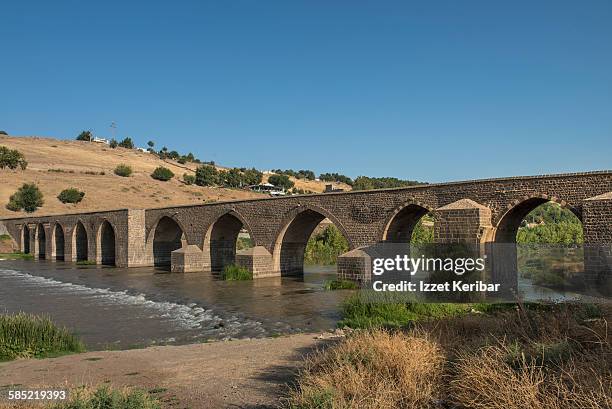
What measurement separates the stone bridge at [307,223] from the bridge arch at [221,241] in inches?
2.5

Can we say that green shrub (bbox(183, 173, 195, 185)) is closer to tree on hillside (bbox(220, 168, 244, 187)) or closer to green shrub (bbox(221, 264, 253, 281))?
tree on hillside (bbox(220, 168, 244, 187))

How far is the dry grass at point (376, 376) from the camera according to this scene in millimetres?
5246

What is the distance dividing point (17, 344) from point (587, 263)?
50.5 ft

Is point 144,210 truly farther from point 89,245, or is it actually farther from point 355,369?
point 355,369

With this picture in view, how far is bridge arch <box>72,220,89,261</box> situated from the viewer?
43344 mm

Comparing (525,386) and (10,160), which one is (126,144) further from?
(525,386)

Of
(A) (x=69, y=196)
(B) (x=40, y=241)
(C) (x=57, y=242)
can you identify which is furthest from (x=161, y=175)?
(C) (x=57, y=242)

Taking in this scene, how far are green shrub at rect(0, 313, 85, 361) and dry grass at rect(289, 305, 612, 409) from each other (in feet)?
21.3

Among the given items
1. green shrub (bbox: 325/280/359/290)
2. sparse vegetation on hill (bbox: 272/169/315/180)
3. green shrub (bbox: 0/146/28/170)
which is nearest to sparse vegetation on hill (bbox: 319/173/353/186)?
sparse vegetation on hill (bbox: 272/169/315/180)

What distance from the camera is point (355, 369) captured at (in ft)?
20.7

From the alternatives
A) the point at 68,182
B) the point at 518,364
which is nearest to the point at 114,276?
the point at 518,364

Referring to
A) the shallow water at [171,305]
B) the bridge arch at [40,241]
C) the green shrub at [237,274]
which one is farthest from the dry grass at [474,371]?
the bridge arch at [40,241]

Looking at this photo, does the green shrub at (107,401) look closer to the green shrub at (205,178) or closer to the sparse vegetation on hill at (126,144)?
the green shrub at (205,178)

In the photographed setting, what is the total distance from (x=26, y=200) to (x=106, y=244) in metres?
26.9
